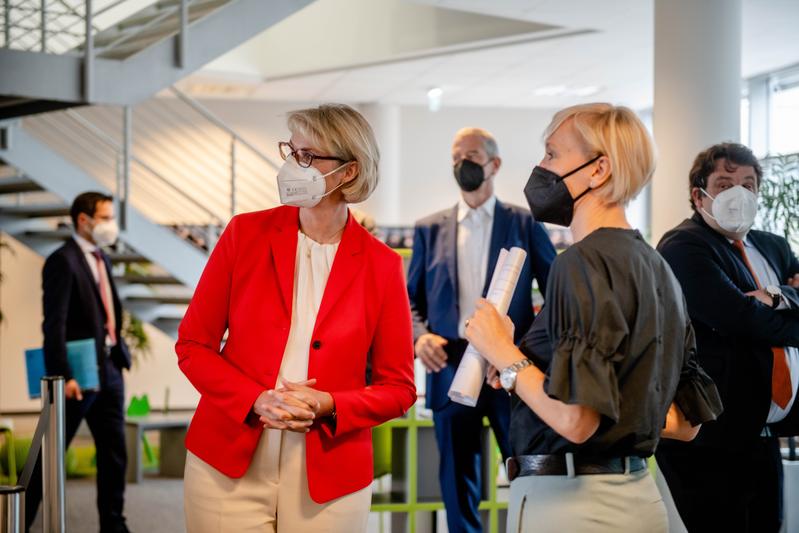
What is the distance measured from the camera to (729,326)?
2730mm

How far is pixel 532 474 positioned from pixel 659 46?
14.5ft

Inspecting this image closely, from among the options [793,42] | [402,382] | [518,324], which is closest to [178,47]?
[518,324]

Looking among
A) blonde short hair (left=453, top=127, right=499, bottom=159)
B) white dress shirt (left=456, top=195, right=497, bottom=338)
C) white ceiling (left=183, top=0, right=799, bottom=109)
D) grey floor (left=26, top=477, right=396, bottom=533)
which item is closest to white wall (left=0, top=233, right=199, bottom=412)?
white ceiling (left=183, top=0, right=799, bottom=109)

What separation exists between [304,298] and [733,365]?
131 cm

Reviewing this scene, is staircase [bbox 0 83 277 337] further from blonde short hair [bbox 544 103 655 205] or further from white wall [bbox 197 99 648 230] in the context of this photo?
blonde short hair [bbox 544 103 655 205]

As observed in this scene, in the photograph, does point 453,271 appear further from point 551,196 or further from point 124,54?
point 124,54

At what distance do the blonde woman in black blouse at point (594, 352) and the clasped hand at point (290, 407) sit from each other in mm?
415

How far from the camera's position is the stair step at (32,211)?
7.25 meters

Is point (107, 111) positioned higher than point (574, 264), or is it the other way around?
point (107, 111)

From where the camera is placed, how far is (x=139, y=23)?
7.02m

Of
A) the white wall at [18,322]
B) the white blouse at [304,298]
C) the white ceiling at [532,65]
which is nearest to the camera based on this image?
the white blouse at [304,298]

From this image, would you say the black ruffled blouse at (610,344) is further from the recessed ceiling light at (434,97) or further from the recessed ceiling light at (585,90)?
the recessed ceiling light at (434,97)

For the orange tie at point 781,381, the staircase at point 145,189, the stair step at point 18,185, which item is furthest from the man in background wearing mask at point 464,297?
the stair step at point 18,185

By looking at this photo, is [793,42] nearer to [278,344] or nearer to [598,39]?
[598,39]
